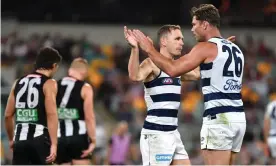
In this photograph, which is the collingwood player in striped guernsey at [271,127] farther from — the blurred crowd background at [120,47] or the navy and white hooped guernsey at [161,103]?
the navy and white hooped guernsey at [161,103]

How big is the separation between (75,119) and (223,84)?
4.49 metres

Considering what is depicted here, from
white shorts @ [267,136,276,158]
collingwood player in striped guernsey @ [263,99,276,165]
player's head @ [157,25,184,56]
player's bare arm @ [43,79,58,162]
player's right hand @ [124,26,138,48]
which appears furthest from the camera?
white shorts @ [267,136,276,158]

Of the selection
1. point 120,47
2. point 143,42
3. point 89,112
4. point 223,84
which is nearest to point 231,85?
point 223,84

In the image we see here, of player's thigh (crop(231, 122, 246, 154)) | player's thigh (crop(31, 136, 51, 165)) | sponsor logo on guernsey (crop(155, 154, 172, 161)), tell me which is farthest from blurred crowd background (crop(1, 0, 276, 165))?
player's thigh (crop(231, 122, 246, 154))

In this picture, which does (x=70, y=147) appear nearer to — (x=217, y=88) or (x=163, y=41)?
(x=163, y=41)

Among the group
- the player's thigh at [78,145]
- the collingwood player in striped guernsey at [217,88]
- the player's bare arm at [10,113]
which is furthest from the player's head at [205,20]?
the player's thigh at [78,145]

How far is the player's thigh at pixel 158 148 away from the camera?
9.35m

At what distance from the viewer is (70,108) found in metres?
12.2

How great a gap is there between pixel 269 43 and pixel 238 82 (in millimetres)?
15792

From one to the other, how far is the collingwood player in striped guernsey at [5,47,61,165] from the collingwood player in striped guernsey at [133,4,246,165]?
233 centimetres

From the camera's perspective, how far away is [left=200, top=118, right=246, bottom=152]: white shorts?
8.13m

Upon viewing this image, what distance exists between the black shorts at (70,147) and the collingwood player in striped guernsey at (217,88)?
431 centimetres

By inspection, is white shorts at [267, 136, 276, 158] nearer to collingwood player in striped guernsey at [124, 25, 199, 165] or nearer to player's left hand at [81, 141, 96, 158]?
player's left hand at [81, 141, 96, 158]

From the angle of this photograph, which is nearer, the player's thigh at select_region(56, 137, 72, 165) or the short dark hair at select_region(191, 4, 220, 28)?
the short dark hair at select_region(191, 4, 220, 28)
